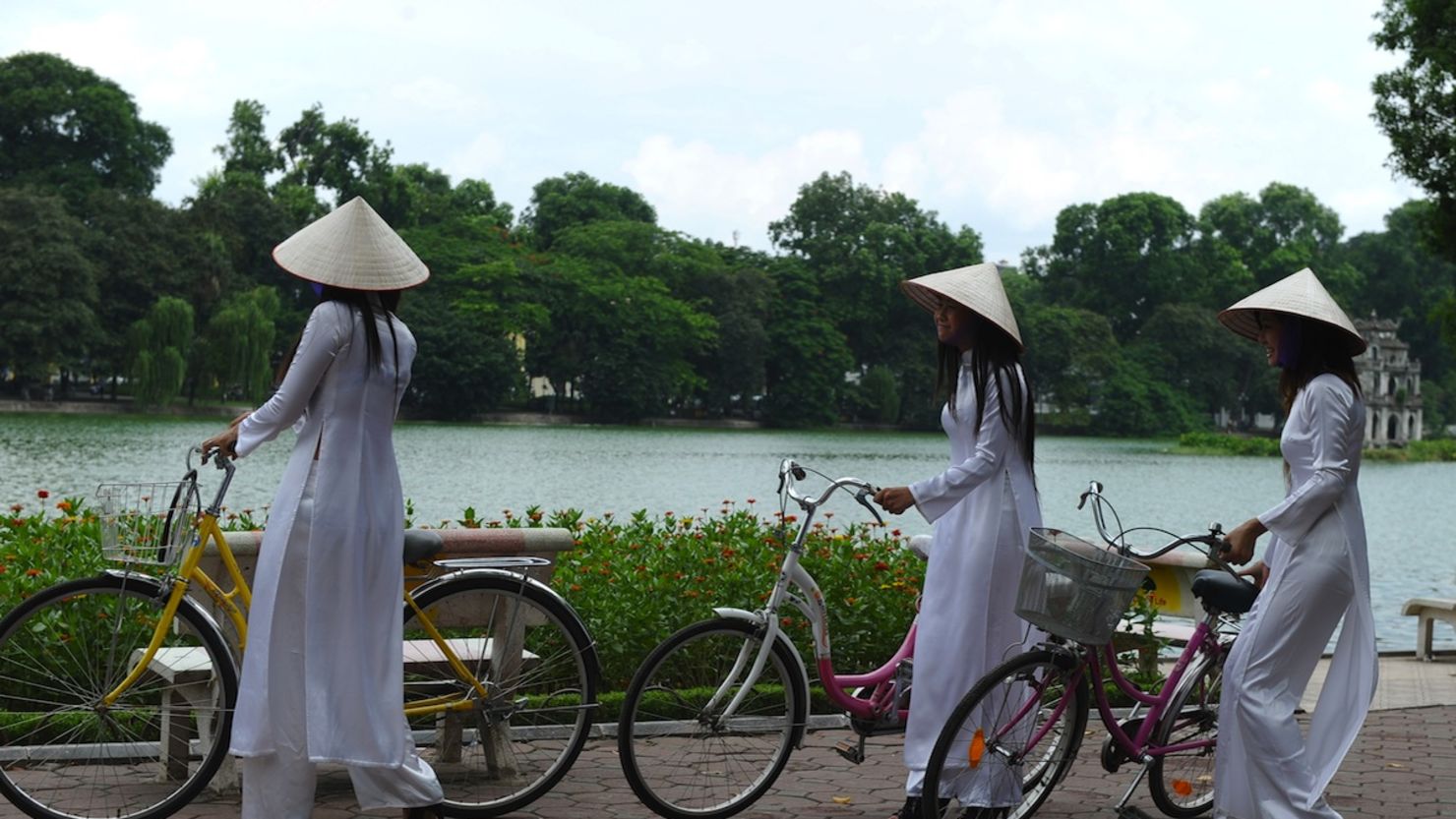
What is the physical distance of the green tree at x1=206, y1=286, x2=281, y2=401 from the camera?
55.8 m

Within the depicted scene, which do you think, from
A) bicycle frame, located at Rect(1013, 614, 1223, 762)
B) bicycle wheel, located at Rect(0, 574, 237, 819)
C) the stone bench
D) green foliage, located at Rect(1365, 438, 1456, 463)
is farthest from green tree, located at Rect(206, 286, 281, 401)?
green foliage, located at Rect(1365, 438, 1456, 463)

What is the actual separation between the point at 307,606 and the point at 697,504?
2403cm

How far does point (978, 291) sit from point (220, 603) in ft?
8.29

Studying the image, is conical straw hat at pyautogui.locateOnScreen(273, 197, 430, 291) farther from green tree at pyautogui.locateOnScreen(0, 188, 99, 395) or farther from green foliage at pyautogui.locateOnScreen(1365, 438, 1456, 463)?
green foliage at pyautogui.locateOnScreen(1365, 438, 1456, 463)

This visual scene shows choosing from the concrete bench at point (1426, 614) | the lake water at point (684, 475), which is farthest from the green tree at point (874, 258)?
the concrete bench at point (1426, 614)

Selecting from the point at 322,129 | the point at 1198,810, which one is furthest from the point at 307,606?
the point at 322,129

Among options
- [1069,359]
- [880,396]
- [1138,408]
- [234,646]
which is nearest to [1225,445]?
[1138,408]

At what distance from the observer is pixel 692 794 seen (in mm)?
5449

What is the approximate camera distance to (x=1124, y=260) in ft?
342

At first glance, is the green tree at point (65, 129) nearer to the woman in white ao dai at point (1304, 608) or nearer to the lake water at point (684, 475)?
the lake water at point (684, 475)

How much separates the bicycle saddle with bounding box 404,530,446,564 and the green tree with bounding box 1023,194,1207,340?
102 metres

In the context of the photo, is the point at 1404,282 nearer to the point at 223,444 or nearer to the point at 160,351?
the point at 160,351

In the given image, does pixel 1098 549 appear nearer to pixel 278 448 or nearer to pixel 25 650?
pixel 25 650

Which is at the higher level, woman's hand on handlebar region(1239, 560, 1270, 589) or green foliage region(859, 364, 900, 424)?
green foliage region(859, 364, 900, 424)
